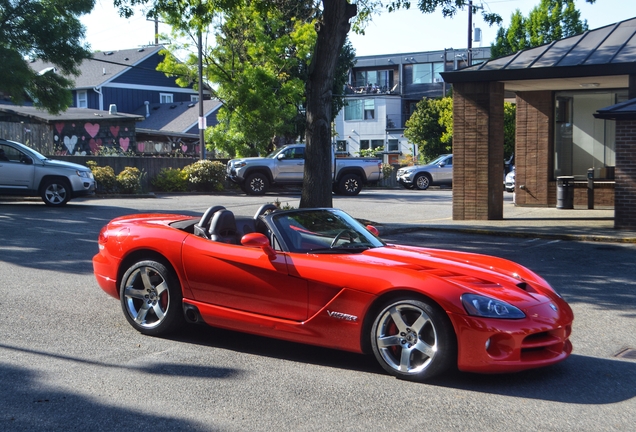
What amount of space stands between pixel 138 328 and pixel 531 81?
13553mm

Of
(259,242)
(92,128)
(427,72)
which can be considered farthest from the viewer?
(427,72)

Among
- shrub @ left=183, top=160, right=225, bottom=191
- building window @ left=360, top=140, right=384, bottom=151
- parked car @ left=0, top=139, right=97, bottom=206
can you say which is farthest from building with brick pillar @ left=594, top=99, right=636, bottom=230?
building window @ left=360, top=140, right=384, bottom=151

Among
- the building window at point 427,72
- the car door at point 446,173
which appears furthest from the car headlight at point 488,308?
the building window at point 427,72

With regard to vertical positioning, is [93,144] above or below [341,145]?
below

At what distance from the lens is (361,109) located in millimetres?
59281

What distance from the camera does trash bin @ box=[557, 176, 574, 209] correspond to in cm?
2041

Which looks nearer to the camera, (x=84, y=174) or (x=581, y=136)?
(x=84, y=174)

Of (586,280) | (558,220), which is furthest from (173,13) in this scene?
(586,280)

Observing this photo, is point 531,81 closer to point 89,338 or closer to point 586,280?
point 586,280

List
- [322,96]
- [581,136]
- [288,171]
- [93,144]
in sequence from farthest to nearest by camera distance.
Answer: [93,144] → [288,171] → [581,136] → [322,96]

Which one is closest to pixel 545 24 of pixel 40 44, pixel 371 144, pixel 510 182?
pixel 510 182

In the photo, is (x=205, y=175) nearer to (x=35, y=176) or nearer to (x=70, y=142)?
(x=35, y=176)

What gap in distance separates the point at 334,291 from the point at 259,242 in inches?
29.4

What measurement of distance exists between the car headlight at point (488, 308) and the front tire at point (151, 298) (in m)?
2.63
